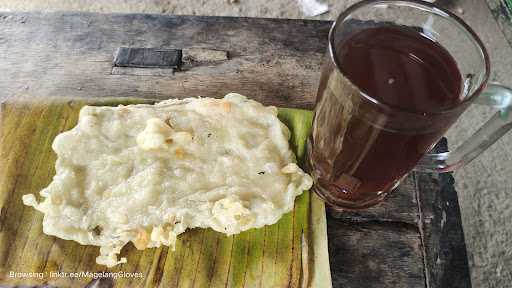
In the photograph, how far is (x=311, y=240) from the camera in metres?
1.21

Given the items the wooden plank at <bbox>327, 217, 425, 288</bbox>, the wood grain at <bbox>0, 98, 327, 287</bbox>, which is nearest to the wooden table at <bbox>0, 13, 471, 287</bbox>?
the wooden plank at <bbox>327, 217, 425, 288</bbox>

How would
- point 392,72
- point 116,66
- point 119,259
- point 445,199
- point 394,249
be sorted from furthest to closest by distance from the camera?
point 116,66, point 445,199, point 394,249, point 119,259, point 392,72

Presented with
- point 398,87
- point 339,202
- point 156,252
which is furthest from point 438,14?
point 156,252

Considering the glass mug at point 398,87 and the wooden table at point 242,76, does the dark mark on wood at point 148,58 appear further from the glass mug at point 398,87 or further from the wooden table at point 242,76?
the glass mug at point 398,87

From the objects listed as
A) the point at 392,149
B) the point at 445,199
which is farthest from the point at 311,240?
the point at 445,199

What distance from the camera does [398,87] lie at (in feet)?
3.25

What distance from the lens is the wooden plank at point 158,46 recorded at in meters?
1.51

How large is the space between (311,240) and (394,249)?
0.25 metres

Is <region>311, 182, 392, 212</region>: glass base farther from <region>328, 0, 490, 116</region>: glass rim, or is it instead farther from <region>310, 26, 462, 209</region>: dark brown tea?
<region>328, 0, 490, 116</region>: glass rim

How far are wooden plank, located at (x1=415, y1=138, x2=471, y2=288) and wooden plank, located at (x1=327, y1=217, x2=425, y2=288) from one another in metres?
0.04

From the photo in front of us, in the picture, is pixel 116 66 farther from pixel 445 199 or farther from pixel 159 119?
pixel 445 199

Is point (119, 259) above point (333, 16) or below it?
above

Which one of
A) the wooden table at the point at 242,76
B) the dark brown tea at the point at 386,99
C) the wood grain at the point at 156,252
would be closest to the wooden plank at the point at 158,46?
the wooden table at the point at 242,76

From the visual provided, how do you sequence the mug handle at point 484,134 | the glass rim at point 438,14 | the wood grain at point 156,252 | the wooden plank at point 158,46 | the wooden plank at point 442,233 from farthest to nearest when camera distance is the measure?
the wooden plank at point 158,46
the wooden plank at point 442,233
the wood grain at point 156,252
the mug handle at point 484,134
the glass rim at point 438,14
